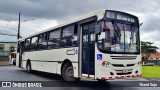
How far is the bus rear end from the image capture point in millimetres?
11867

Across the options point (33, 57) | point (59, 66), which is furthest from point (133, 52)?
point (33, 57)

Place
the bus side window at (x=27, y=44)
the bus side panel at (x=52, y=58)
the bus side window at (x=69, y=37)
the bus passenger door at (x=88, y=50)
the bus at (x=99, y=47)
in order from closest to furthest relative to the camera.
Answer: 1. the bus at (x=99, y=47)
2. the bus passenger door at (x=88, y=50)
3. the bus side panel at (x=52, y=58)
4. the bus side window at (x=69, y=37)
5. the bus side window at (x=27, y=44)

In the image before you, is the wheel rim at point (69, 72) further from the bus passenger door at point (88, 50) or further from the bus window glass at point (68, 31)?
the bus window glass at point (68, 31)

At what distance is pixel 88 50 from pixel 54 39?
4.17m

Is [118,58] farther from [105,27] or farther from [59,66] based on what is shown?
[59,66]

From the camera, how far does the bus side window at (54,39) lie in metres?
16.0

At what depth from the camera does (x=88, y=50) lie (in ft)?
42.1

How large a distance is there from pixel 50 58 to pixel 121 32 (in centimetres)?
585

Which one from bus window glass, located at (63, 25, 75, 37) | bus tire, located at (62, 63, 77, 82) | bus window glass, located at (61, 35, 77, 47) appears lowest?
bus tire, located at (62, 63, 77, 82)

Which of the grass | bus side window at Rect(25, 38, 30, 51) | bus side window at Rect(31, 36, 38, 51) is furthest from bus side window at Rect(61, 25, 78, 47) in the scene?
the grass

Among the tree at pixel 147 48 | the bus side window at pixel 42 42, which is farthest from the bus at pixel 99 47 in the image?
the tree at pixel 147 48

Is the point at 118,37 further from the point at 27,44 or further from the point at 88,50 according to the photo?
the point at 27,44

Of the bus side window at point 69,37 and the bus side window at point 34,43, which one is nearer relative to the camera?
the bus side window at point 69,37

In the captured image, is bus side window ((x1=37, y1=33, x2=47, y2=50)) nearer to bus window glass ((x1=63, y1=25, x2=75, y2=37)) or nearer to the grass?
bus window glass ((x1=63, y1=25, x2=75, y2=37))
